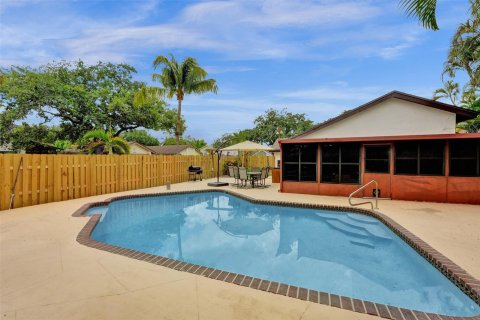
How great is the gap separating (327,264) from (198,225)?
383 centimetres

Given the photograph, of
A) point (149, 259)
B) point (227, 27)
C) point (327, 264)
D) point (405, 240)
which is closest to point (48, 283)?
point (149, 259)

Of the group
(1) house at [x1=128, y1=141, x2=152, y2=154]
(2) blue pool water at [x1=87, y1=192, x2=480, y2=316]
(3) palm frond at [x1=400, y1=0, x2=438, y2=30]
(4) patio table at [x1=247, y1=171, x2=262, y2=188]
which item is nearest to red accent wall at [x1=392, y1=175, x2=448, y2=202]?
(2) blue pool water at [x1=87, y1=192, x2=480, y2=316]

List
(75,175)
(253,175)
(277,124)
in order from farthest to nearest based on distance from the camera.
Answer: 1. (277,124)
2. (253,175)
3. (75,175)

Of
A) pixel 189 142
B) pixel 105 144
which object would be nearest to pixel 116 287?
pixel 105 144

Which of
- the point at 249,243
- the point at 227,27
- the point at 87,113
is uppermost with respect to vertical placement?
the point at 227,27

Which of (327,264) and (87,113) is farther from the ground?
(87,113)

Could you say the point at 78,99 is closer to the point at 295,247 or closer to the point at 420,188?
the point at 295,247

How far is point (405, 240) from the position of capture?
517 centimetres

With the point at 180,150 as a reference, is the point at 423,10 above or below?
above

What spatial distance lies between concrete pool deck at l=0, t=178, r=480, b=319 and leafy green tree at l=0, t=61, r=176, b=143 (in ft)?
54.5

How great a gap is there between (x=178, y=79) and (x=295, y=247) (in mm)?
15880

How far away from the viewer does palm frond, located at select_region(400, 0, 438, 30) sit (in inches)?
122

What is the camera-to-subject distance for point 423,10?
319 cm

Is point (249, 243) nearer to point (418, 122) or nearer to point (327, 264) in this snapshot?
point (327, 264)
